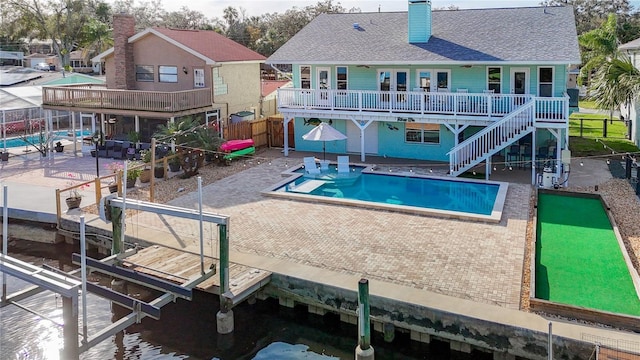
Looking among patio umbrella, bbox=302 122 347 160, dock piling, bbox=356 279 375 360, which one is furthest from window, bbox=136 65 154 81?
dock piling, bbox=356 279 375 360

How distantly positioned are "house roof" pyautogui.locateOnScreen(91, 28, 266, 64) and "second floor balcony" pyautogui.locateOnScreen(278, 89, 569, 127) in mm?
4760

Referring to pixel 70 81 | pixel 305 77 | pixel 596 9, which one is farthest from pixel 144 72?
pixel 596 9

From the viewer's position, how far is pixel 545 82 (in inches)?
953

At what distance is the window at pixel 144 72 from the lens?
3136cm

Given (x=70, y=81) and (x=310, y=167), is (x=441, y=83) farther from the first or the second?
(x=70, y=81)

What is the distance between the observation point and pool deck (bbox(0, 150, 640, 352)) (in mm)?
12242

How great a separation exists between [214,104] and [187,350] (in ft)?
63.4

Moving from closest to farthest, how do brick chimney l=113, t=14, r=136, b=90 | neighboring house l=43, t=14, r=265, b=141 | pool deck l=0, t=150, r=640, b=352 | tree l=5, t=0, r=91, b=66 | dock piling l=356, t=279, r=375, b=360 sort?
dock piling l=356, t=279, r=375, b=360, pool deck l=0, t=150, r=640, b=352, neighboring house l=43, t=14, r=265, b=141, brick chimney l=113, t=14, r=136, b=90, tree l=5, t=0, r=91, b=66

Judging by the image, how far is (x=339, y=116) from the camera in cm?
2658

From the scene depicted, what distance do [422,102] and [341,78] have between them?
4.99 meters

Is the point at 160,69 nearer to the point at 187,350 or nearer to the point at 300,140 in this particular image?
the point at 300,140

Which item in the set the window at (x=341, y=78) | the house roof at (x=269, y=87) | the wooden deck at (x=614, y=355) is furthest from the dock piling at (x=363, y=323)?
the house roof at (x=269, y=87)

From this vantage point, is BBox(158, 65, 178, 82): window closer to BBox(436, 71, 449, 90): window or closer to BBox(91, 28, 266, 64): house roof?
BBox(91, 28, 266, 64): house roof

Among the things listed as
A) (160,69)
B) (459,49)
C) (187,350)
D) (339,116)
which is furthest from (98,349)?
(160,69)
